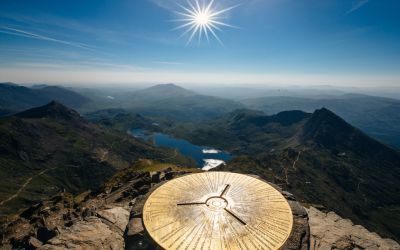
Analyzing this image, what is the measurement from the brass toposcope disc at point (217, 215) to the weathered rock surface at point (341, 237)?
11.7ft

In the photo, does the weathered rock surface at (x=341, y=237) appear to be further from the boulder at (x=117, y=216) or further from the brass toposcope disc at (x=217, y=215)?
the boulder at (x=117, y=216)

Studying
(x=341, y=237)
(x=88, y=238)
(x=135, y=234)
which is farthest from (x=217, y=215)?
(x=341, y=237)

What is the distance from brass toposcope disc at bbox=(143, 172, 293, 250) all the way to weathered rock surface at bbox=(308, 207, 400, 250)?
11.7 ft

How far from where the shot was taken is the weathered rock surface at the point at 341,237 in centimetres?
2169

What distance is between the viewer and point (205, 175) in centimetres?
3028

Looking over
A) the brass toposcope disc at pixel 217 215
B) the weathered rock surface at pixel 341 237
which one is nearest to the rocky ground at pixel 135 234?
Result: the weathered rock surface at pixel 341 237

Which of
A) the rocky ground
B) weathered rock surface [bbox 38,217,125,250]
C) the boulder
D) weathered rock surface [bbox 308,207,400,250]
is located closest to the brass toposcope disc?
the rocky ground

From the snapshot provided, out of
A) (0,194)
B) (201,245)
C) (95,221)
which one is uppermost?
(201,245)

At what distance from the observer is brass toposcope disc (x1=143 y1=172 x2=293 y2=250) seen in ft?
60.5

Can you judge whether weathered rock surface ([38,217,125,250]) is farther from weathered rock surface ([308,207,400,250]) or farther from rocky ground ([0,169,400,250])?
weathered rock surface ([308,207,400,250])

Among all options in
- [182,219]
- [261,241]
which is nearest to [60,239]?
[182,219]

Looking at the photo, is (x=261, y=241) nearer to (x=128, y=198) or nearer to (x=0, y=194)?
(x=128, y=198)

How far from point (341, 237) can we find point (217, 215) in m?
11.7

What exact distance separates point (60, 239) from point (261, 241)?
601 inches
